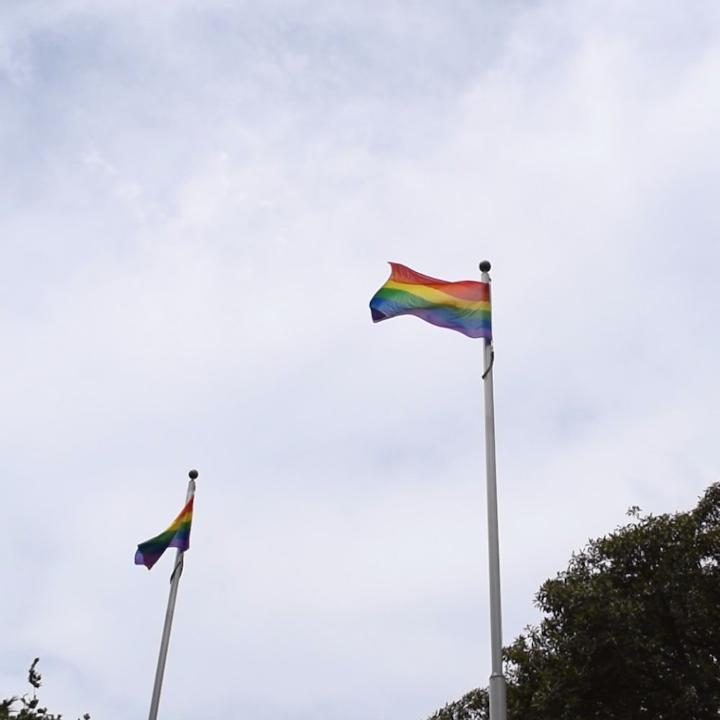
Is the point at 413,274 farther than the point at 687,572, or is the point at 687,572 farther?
the point at 687,572

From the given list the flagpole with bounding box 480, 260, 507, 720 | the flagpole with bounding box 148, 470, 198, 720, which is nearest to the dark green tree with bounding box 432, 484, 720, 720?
the flagpole with bounding box 148, 470, 198, 720

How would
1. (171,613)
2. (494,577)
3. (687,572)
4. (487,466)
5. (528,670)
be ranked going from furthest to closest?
(528,670)
(687,572)
(171,613)
(487,466)
(494,577)

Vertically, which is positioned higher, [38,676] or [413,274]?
→ [413,274]

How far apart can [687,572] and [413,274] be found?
14.5 meters

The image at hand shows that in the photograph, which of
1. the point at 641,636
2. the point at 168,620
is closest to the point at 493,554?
the point at 168,620

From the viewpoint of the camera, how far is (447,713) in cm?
3381

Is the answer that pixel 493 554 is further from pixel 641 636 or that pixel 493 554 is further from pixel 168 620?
pixel 641 636

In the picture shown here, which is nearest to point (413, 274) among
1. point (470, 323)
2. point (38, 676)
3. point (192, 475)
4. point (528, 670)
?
point (470, 323)

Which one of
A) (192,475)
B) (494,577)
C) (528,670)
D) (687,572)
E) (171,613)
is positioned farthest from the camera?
(528,670)

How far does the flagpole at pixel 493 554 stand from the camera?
11.3 metres

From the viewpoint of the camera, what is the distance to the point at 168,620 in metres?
20.9

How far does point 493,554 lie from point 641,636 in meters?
14.3

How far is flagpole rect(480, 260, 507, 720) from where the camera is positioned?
11273 mm

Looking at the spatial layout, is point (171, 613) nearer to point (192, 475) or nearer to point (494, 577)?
point (192, 475)
